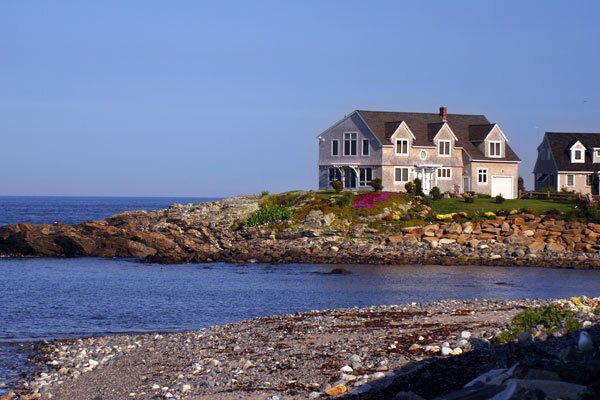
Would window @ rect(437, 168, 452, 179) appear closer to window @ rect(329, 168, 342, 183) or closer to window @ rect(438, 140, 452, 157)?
window @ rect(438, 140, 452, 157)

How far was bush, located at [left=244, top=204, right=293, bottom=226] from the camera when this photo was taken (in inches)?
2511

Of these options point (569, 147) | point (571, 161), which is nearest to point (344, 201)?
point (571, 161)

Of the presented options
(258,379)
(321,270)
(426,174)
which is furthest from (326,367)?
(426,174)

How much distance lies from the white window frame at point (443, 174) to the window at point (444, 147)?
1.24 m

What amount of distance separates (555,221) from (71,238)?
33.7 m

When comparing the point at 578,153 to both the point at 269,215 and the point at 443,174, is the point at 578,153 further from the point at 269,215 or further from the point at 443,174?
the point at 269,215

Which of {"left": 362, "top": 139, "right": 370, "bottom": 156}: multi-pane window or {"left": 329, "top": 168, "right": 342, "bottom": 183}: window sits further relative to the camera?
{"left": 329, "top": 168, "right": 342, "bottom": 183}: window

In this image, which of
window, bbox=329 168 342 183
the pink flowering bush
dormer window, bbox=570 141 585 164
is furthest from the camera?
dormer window, bbox=570 141 585 164

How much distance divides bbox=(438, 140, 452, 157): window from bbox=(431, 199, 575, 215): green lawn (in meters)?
7.22

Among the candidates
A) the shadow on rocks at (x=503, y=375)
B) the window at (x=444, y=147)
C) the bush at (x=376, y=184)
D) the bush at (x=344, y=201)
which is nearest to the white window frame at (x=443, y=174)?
the window at (x=444, y=147)

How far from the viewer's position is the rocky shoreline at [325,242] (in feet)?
179

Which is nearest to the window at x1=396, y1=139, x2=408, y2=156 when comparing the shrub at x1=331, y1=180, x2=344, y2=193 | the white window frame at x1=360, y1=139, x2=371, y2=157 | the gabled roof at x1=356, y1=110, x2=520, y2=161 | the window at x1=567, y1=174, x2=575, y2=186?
the gabled roof at x1=356, y1=110, x2=520, y2=161

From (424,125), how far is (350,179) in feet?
28.5

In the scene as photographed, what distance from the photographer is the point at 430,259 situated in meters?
53.5
